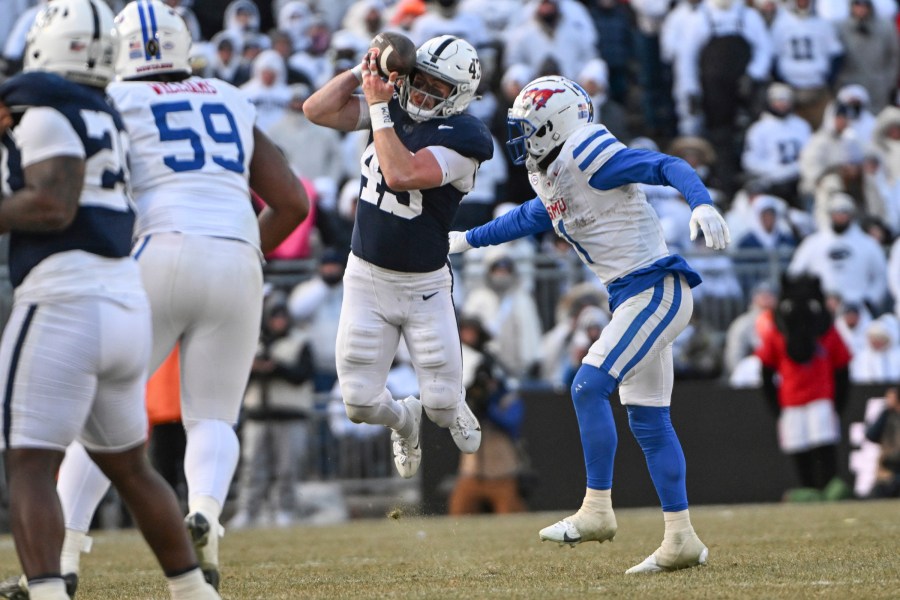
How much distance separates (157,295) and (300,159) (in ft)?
32.2

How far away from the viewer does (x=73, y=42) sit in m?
4.83

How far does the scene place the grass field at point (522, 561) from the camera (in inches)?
230

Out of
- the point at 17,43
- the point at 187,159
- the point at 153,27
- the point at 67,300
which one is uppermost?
the point at 17,43

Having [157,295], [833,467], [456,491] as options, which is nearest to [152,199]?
[157,295]

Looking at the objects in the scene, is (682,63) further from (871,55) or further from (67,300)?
(67,300)

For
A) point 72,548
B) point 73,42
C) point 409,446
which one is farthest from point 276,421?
point 73,42

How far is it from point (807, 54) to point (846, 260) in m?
3.71

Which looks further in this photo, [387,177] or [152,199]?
[387,177]

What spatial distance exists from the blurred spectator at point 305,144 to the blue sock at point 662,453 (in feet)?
29.0

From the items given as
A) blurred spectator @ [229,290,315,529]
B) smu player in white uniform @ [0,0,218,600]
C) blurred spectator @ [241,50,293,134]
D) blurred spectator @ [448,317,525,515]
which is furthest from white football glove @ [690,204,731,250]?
blurred spectator @ [241,50,293,134]

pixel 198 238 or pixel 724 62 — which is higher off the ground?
pixel 724 62

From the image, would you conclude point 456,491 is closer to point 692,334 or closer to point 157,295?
→ point 692,334

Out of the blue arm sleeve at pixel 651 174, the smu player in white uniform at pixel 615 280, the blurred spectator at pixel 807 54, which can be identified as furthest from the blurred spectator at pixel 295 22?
the blue arm sleeve at pixel 651 174

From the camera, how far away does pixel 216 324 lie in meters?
Result: 5.60
